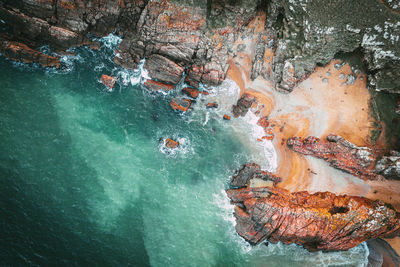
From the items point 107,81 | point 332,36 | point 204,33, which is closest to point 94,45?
point 107,81

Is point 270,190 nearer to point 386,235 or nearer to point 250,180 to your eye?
point 250,180

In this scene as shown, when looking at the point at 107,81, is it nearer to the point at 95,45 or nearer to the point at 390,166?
the point at 95,45

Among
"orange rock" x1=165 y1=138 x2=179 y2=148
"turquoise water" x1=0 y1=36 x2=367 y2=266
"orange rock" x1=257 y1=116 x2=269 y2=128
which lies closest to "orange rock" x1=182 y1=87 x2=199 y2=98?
"turquoise water" x1=0 y1=36 x2=367 y2=266

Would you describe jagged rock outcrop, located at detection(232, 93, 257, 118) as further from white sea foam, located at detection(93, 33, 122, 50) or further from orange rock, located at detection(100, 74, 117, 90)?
white sea foam, located at detection(93, 33, 122, 50)

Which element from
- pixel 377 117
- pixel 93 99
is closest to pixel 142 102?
pixel 93 99

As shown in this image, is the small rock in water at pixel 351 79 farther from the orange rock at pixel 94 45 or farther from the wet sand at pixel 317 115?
the orange rock at pixel 94 45

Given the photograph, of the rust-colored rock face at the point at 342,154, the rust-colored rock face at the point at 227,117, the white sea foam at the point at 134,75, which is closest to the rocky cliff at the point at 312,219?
the rust-colored rock face at the point at 342,154

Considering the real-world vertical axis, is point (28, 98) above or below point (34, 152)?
above
